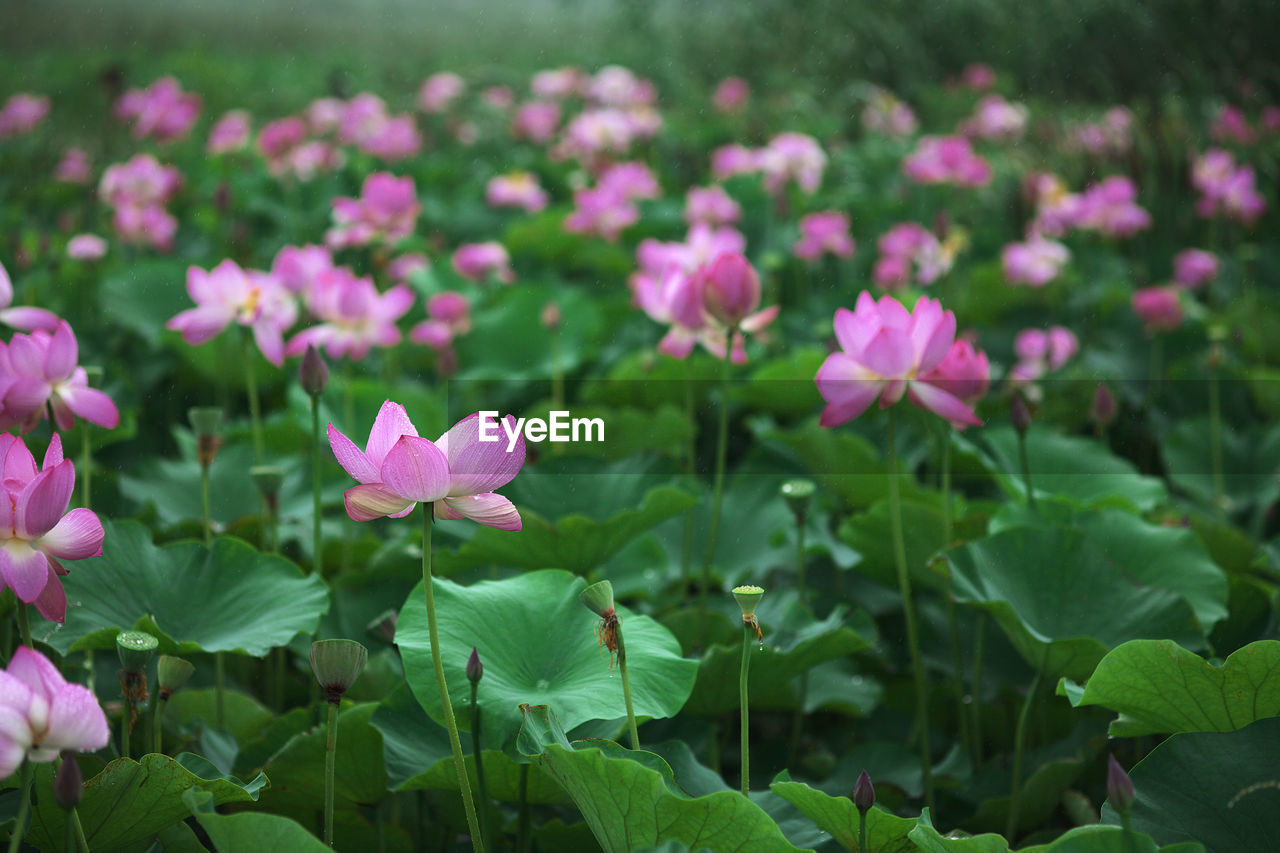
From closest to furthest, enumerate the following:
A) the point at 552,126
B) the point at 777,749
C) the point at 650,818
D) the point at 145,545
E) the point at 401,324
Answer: the point at 650,818 < the point at 145,545 < the point at 777,749 < the point at 401,324 < the point at 552,126

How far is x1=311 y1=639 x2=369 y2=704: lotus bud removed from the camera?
2.14 feet

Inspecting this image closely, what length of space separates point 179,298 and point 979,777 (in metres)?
1.65

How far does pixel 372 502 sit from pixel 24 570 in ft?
0.72

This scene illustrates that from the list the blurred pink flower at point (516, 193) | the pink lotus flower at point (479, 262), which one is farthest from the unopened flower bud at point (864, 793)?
the blurred pink flower at point (516, 193)

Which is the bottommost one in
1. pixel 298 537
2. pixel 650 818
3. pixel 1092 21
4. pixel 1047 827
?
pixel 1047 827

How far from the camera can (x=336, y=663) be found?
2.16 feet

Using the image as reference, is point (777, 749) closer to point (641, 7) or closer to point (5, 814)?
point (5, 814)

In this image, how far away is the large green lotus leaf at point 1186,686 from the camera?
0.72 meters

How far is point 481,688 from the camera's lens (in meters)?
0.76

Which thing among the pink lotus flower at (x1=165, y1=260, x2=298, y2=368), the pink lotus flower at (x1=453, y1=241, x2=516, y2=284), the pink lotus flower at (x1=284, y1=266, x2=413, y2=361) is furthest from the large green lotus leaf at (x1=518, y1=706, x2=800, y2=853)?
the pink lotus flower at (x1=453, y1=241, x2=516, y2=284)

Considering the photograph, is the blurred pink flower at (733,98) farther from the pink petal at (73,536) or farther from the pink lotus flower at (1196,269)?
the pink petal at (73,536)

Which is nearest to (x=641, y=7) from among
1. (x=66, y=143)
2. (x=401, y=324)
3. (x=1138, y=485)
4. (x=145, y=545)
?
(x=66, y=143)

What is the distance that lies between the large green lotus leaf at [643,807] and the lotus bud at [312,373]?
17.4 inches

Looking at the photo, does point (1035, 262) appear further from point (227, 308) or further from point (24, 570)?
point (24, 570)
